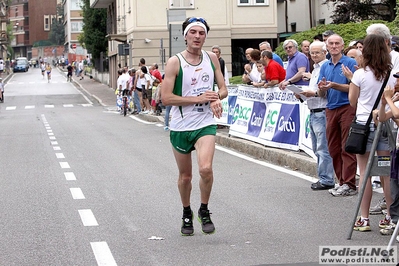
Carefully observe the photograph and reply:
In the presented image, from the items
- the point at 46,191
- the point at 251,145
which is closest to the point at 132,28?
the point at 251,145

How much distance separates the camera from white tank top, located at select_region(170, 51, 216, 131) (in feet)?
26.4

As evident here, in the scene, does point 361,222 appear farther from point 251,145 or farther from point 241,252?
point 251,145

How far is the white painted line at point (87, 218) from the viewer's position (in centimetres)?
906

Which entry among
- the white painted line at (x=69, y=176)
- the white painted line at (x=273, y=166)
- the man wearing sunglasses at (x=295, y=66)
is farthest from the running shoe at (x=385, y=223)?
the white painted line at (x=69, y=176)

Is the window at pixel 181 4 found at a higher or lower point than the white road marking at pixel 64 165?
higher

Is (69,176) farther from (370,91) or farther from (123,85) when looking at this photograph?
(123,85)

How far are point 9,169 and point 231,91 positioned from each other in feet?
19.9

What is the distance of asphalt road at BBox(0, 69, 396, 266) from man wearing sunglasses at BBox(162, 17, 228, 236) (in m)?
0.78

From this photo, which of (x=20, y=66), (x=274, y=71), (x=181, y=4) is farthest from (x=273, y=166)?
(x=20, y=66)

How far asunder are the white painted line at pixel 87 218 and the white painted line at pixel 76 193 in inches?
44.6

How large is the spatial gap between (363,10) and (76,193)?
25.2 meters

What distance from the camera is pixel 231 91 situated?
62.5 feet

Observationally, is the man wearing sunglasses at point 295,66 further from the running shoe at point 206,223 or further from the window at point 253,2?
the window at point 253,2

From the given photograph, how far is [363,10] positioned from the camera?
113 ft
